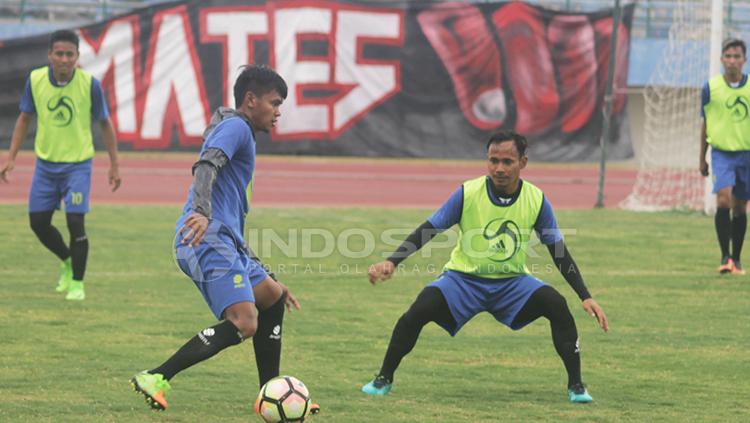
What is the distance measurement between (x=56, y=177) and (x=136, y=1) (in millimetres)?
24500

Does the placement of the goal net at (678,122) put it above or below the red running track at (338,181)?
above

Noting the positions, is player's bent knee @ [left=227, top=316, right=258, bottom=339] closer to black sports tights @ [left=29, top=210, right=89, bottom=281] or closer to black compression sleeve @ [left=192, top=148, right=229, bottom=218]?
black compression sleeve @ [left=192, top=148, right=229, bottom=218]

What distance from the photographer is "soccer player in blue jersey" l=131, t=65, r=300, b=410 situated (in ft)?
21.2

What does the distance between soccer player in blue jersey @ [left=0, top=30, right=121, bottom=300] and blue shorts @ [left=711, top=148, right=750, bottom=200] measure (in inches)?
240

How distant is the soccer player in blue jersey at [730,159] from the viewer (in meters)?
13.3

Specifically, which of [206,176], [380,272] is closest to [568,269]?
[380,272]

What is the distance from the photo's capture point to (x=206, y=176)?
6492 mm

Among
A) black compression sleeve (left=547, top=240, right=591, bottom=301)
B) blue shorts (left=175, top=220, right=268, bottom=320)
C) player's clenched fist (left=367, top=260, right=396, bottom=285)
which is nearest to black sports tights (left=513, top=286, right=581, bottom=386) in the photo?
black compression sleeve (left=547, top=240, right=591, bottom=301)

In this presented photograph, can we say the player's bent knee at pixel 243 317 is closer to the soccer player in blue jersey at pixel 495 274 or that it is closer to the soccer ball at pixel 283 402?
the soccer ball at pixel 283 402

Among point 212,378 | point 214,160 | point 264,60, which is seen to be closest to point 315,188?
point 264,60

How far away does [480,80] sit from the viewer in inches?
1261

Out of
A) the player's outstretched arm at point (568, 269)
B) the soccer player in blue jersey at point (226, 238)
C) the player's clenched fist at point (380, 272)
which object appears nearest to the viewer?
the soccer player in blue jersey at point (226, 238)

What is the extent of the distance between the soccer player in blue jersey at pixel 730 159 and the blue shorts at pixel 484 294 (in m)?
6.25

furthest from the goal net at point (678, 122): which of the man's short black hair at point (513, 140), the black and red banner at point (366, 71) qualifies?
the man's short black hair at point (513, 140)
